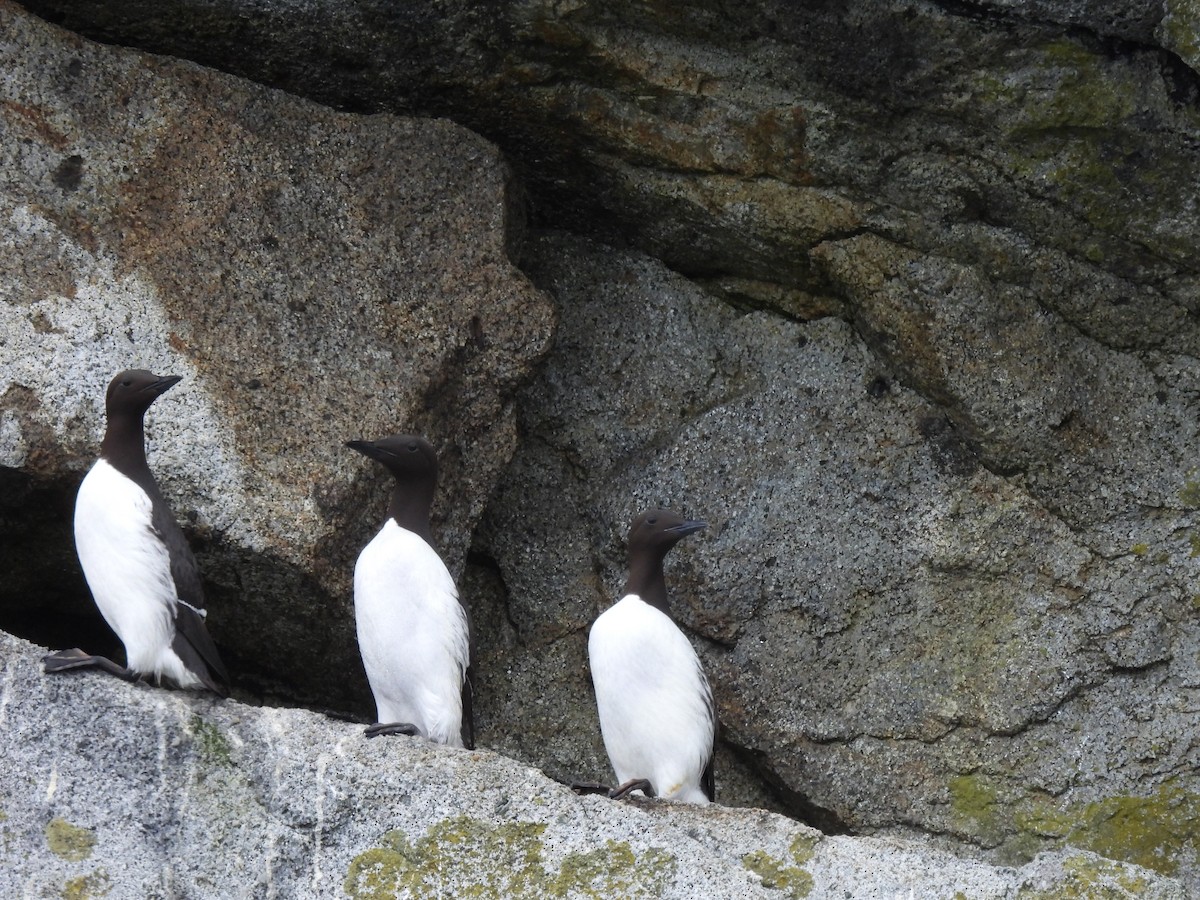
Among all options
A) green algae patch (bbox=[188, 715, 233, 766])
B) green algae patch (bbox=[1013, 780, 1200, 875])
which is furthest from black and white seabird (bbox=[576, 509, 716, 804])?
green algae patch (bbox=[188, 715, 233, 766])

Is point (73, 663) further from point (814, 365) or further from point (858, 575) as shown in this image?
point (814, 365)

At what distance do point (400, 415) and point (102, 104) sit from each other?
139cm

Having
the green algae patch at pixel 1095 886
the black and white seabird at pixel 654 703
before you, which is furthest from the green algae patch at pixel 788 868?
the black and white seabird at pixel 654 703

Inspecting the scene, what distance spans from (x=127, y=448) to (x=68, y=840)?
3.78 feet

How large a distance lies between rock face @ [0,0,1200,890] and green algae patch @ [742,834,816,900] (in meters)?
1.18

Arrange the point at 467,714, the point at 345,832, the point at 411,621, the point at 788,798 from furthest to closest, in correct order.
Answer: the point at 788,798 < the point at 467,714 < the point at 411,621 < the point at 345,832

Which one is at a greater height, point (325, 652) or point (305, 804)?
point (325, 652)

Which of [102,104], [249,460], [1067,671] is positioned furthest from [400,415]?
[1067,671]

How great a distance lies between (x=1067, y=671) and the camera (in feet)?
17.8

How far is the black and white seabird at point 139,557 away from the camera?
4719 millimetres

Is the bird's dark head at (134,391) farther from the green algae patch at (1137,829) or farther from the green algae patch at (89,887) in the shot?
the green algae patch at (1137,829)

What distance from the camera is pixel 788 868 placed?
4238 mm

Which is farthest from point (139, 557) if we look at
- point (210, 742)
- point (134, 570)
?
point (210, 742)

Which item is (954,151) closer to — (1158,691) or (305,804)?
(1158,691)
